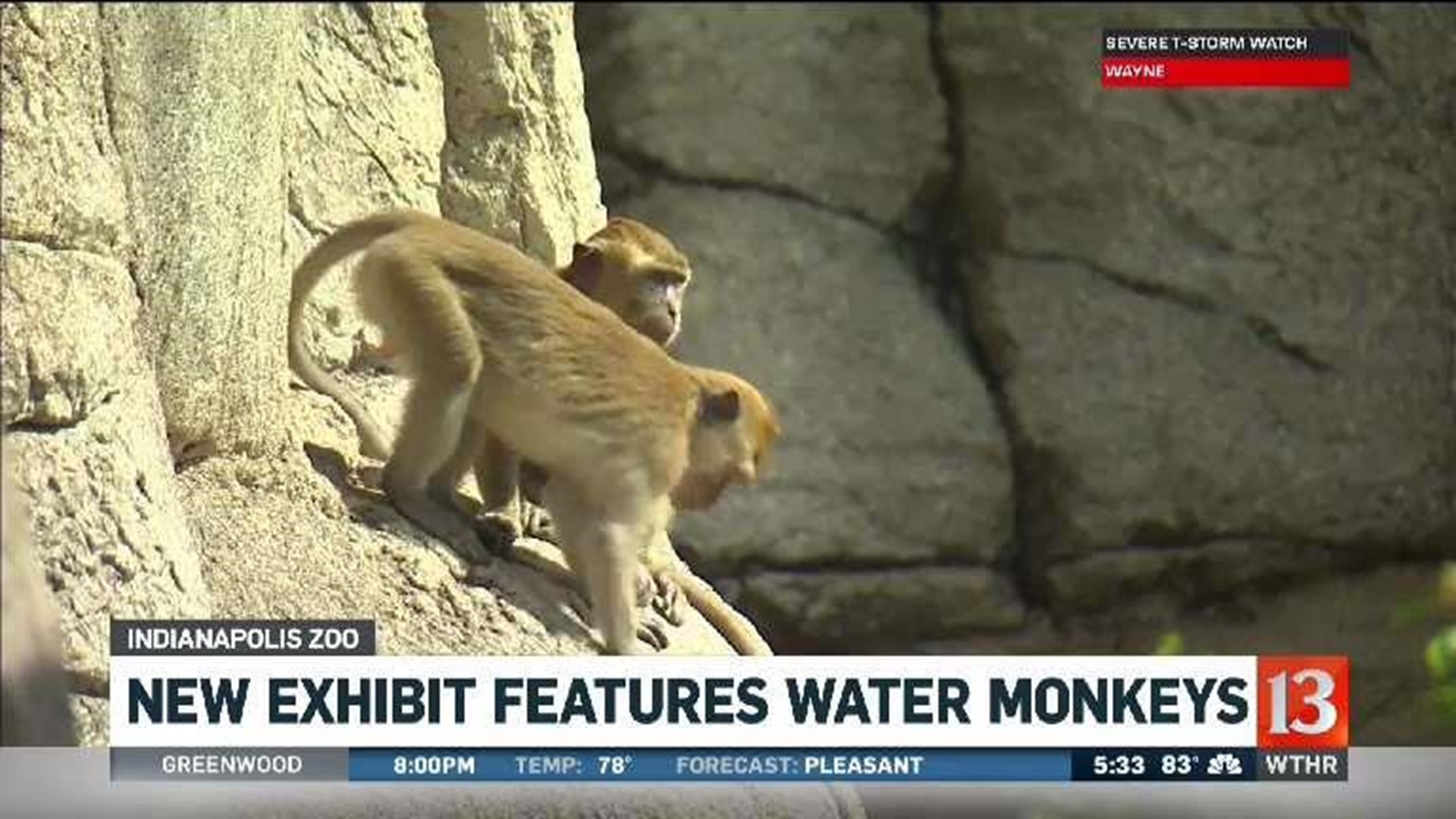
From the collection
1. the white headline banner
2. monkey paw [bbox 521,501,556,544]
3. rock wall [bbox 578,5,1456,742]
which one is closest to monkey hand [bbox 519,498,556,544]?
monkey paw [bbox 521,501,556,544]

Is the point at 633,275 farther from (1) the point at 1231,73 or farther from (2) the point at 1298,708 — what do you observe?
(2) the point at 1298,708

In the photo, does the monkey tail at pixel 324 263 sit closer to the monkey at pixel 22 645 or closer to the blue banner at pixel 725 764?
the blue banner at pixel 725 764

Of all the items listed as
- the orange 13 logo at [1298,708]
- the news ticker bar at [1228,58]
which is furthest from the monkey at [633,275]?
the orange 13 logo at [1298,708]

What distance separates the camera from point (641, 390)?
5.04 meters

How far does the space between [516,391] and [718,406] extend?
470 mm

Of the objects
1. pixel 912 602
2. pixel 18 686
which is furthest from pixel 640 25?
pixel 18 686

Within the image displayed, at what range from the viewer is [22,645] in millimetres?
3205

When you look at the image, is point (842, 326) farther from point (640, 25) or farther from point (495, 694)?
point (495, 694)

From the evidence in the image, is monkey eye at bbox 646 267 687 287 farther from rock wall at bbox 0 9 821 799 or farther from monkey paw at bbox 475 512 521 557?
monkey paw at bbox 475 512 521 557

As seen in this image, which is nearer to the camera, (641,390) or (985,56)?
(641,390)

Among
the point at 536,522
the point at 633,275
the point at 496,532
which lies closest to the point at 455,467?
the point at 496,532

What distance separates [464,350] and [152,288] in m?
0.52

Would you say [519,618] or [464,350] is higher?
[464,350]

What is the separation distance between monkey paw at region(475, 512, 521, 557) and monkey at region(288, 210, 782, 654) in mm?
45
